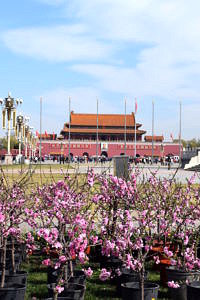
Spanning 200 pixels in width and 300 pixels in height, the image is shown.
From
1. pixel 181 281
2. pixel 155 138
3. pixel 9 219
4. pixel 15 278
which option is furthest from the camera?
pixel 155 138

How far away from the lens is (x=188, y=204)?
6707 mm

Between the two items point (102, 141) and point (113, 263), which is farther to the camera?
point (102, 141)

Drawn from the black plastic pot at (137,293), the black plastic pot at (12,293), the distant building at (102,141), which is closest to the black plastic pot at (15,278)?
the black plastic pot at (12,293)

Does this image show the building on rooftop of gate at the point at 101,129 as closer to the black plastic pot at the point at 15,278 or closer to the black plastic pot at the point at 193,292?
the black plastic pot at the point at 15,278

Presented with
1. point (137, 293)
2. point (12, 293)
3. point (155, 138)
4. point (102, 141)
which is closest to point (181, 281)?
point (137, 293)

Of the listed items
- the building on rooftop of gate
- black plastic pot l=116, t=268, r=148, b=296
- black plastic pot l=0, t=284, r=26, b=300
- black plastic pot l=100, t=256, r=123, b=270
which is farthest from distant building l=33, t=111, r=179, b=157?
black plastic pot l=0, t=284, r=26, b=300

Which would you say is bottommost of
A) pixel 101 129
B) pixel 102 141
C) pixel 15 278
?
pixel 15 278

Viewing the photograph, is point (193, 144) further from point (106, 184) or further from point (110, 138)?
point (106, 184)

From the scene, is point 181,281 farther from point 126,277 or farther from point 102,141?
point 102,141

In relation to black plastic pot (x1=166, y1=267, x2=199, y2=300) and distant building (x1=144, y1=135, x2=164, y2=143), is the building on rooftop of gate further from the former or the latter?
black plastic pot (x1=166, y1=267, x2=199, y2=300)

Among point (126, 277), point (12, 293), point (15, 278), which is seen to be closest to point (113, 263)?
point (126, 277)

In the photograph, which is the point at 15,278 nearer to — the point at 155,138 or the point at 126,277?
the point at 126,277

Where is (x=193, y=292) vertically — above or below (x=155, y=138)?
below

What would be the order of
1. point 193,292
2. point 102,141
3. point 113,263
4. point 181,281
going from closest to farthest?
1. point 193,292
2. point 181,281
3. point 113,263
4. point 102,141
